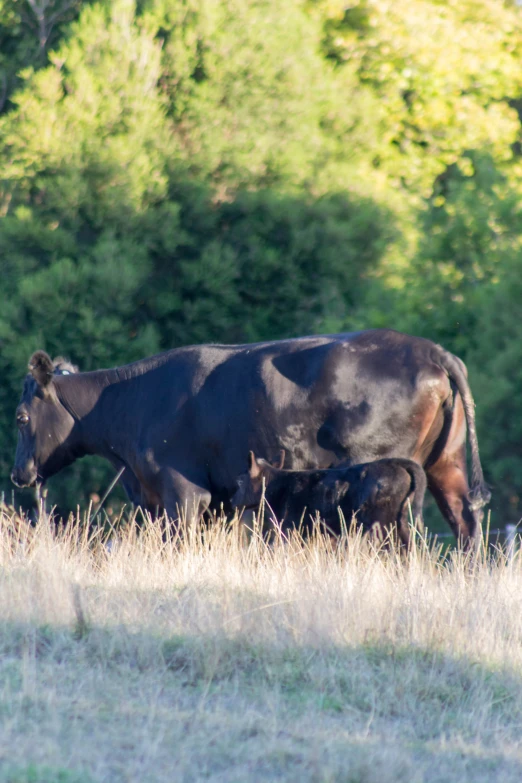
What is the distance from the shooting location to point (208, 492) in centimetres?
884

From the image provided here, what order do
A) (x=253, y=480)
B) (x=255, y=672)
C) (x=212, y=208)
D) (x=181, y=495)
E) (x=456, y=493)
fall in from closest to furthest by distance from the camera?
1. (x=255, y=672)
2. (x=253, y=480)
3. (x=181, y=495)
4. (x=456, y=493)
5. (x=212, y=208)

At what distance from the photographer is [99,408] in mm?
9688

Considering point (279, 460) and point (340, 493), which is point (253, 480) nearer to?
point (279, 460)

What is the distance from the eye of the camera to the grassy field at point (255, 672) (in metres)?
4.29

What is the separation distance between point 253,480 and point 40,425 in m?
2.51

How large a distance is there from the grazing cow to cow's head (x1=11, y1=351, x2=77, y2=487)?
0.60m

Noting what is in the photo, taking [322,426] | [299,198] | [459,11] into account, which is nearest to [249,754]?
[322,426]

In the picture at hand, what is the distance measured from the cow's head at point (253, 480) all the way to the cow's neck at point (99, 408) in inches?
57.2

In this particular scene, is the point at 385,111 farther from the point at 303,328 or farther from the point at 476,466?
the point at 476,466

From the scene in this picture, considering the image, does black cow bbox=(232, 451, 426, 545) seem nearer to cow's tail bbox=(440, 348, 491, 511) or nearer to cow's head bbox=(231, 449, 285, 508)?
cow's head bbox=(231, 449, 285, 508)

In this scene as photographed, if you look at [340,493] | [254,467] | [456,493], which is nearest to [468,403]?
[456,493]

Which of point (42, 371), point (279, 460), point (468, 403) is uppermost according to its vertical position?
point (468, 403)

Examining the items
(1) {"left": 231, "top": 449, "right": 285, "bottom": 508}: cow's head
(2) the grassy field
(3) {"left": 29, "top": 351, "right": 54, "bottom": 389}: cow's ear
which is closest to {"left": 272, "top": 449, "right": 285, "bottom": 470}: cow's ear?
(1) {"left": 231, "top": 449, "right": 285, "bottom": 508}: cow's head

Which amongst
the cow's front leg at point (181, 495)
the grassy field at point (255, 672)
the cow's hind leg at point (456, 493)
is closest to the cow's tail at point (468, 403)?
the cow's hind leg at point (456, 493)
